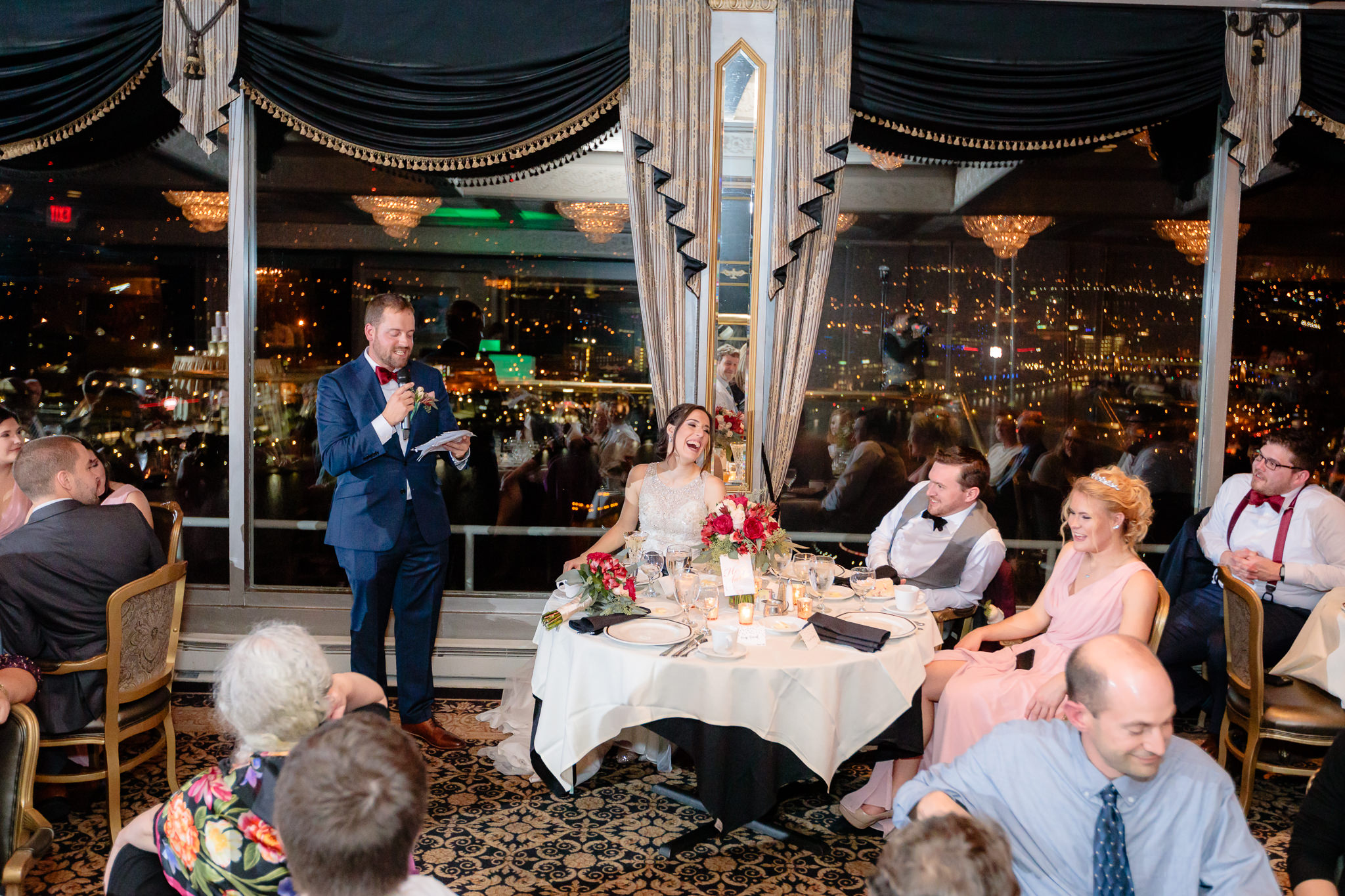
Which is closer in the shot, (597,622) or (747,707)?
(747,707)

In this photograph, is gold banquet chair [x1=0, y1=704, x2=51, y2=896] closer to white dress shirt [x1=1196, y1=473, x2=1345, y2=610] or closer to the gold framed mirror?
the gold framed mirror

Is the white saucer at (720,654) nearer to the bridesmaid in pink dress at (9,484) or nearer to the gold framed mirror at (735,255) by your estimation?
the gold framed mirror at (735,255)

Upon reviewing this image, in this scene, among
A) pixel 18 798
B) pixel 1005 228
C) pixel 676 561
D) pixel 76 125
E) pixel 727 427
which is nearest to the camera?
pixel 18 798

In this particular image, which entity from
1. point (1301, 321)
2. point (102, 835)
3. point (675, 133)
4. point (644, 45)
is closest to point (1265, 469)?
point (1301, 321)

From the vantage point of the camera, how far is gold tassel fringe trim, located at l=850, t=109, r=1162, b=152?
439 cm

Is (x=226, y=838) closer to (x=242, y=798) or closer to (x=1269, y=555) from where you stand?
(x=242, y=798)

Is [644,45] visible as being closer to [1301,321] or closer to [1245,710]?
[1245,710]

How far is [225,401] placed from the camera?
16.2 feet

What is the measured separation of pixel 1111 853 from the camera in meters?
1.65

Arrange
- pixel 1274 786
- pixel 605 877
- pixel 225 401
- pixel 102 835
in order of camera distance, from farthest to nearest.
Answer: pixel 225 401 < pixel 1274 786 < pixel 102 835 < pixel 605 877

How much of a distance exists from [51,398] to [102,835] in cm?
305

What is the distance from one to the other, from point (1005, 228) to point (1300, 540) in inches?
87.6

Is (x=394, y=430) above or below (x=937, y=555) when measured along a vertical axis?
above

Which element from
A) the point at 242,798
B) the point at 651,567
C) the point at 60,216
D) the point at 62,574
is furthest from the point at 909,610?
the point at 60,216
